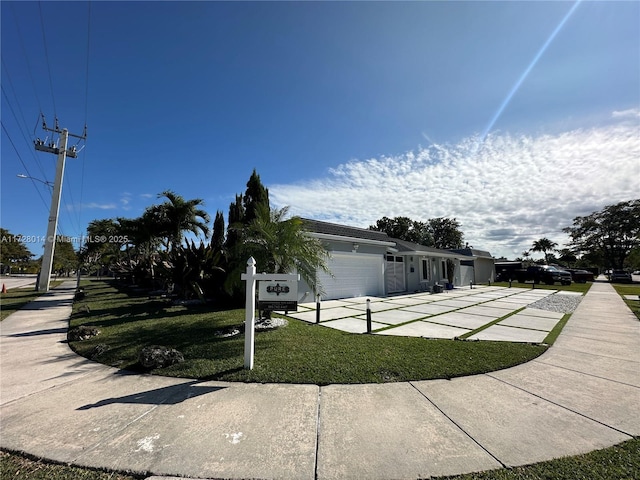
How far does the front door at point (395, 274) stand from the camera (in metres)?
17.4

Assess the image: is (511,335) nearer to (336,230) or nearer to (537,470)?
(537,470)

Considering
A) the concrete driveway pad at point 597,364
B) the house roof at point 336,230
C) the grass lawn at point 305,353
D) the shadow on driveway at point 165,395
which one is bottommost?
the shadow on driveway at point 165,395

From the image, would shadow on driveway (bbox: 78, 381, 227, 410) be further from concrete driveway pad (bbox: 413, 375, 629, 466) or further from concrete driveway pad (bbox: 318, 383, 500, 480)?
concrete driveway pad (bbox: 413, 375, 629, 466)

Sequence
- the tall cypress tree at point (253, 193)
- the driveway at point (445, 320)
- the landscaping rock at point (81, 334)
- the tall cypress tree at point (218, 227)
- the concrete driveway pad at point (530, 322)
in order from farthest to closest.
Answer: the tall cypress tree at point (218, 227) < the tall cypress tree at point (253, 193) < the concrete driveway pad at point (530, 322) < the driveway at point (445, 320) < the landscaping rock at point (81, 334)

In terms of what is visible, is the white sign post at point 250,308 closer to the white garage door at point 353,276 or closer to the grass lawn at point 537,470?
the grass lawn at point 537,470

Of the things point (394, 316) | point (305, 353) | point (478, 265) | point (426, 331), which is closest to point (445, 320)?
point (394, 316)

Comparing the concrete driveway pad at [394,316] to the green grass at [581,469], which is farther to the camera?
the concrete driveway pad at [394,316]

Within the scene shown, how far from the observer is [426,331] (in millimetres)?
7473

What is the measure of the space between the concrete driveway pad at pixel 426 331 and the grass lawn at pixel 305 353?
0.66m

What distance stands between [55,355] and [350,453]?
6.39 m

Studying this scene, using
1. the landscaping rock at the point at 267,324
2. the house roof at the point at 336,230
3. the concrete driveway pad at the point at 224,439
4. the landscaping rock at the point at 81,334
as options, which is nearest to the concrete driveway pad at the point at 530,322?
the landscaping rock at the point at 267,324

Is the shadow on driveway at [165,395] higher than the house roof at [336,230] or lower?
lower

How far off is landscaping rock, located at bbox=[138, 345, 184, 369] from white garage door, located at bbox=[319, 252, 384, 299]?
8.62 meters

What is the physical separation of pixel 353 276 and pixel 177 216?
12.6 m
